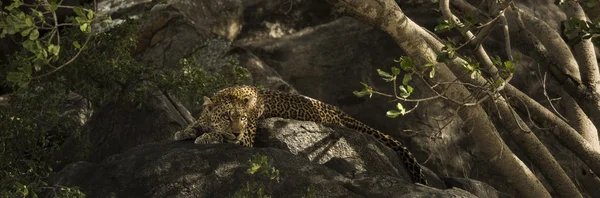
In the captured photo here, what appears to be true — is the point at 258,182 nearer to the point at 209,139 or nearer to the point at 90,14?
the point at 209,139

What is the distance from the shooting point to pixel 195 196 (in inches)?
390

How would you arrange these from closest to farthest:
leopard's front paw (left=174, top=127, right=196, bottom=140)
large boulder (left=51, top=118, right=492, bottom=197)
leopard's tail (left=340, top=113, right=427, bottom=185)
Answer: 1. large boulder (left=51, top=118, right=492, bottom=197)
2. leopard's front paw (left=174, top=127, right=196, bottom=140)
3. leopard's tail (left=340, top=113, right=427, bottom=185)

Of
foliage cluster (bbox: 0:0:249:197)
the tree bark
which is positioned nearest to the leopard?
the tree bark

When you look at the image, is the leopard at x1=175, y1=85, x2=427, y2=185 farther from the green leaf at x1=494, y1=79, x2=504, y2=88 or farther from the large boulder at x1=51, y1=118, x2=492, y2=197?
the green leaf at x1=494, y1=79, x2=504, y2=88

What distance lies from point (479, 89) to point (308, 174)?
218 centimetres

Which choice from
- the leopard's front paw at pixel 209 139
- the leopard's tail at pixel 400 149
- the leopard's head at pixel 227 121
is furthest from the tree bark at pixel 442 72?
the leopard's front paw at pixel 209 139

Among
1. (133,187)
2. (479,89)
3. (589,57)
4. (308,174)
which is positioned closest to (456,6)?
(589,57)

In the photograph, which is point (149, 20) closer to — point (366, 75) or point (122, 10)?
point (122, 10)

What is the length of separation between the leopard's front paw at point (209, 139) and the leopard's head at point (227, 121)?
0.46 feet

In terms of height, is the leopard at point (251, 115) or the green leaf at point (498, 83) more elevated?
the green leaf at point (498, 83)

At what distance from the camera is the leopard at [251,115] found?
11.1 m

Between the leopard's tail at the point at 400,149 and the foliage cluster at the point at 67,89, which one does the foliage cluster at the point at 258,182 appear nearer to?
the foliage cluster at the point at 67,89

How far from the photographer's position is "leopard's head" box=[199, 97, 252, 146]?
11.1 metres

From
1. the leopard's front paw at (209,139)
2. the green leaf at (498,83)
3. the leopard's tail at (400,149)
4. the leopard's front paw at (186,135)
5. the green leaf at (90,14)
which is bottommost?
the leopard's tail at (400,149)
